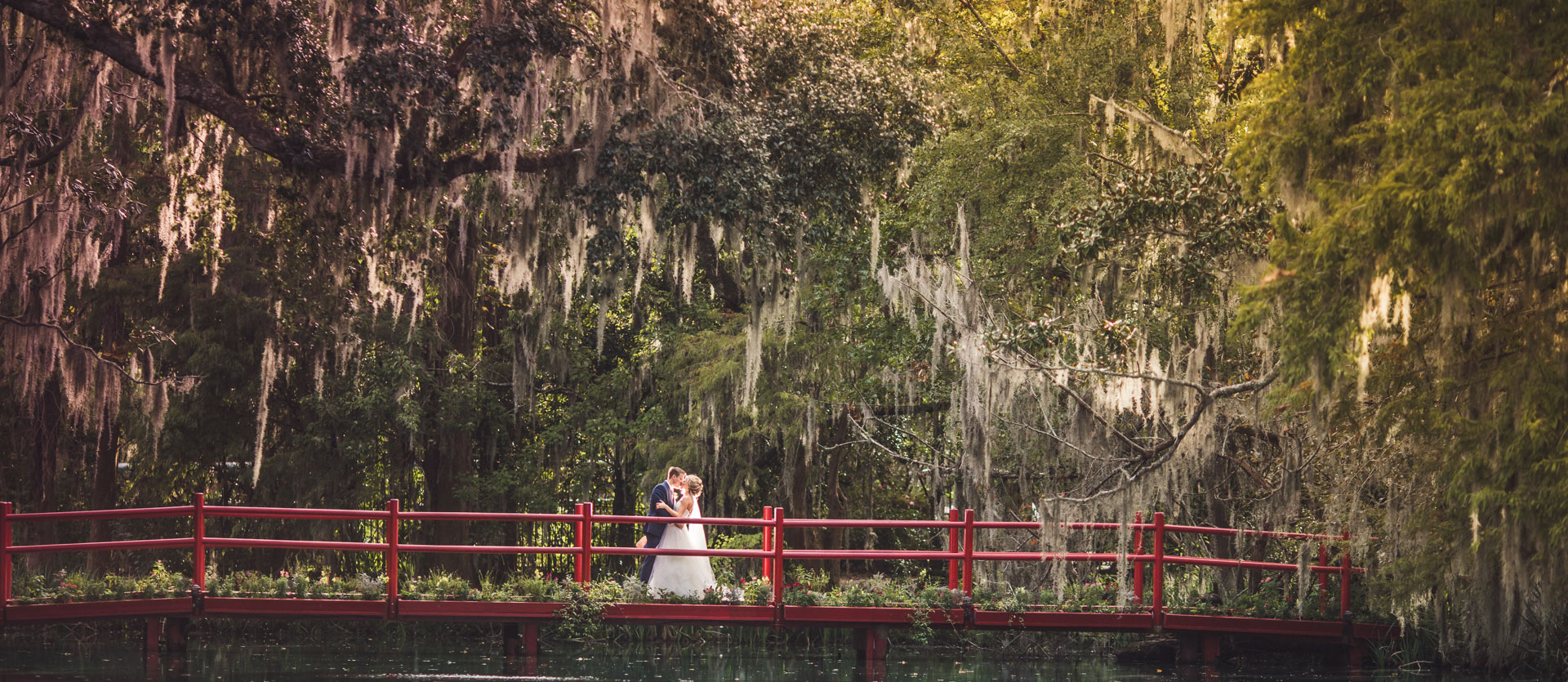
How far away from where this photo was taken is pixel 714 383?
20.3 meters

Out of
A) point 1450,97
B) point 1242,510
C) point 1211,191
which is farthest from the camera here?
point 1242,510

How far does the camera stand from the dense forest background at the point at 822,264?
1155 cm

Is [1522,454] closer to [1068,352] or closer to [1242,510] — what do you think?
[1068,352]

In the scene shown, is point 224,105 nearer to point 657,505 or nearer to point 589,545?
point 589,545

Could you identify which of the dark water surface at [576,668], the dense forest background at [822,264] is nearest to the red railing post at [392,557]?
the dark water surface at [576,668]

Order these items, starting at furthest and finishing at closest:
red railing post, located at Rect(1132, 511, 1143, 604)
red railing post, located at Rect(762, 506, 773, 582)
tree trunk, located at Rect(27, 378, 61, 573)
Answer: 1. tree trunk, located at Rect(27, 378, 61, 573)
2. red railing post, located at Rect(762, 506, 773, 582)
3. red railing post, located at Rect(1132, 511, 1143, 604)

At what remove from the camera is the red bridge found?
13742 mm

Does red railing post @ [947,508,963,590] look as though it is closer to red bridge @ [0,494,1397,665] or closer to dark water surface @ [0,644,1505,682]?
red bridge @ [0,494,1397,665]

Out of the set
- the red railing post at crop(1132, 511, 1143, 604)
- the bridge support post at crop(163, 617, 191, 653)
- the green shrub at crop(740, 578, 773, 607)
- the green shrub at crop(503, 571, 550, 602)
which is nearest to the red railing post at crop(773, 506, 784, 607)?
the green shrub at crop(740, 578, 773, 607)

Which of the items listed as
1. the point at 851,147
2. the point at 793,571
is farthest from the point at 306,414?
the point at 851,147

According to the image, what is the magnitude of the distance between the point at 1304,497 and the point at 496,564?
11663 mm

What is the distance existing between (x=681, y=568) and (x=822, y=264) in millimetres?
5952

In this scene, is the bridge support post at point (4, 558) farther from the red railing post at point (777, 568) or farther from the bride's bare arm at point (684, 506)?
the red railing post at point (777, 568)

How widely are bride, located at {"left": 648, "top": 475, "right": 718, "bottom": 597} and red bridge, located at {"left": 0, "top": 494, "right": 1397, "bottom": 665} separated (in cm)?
67
